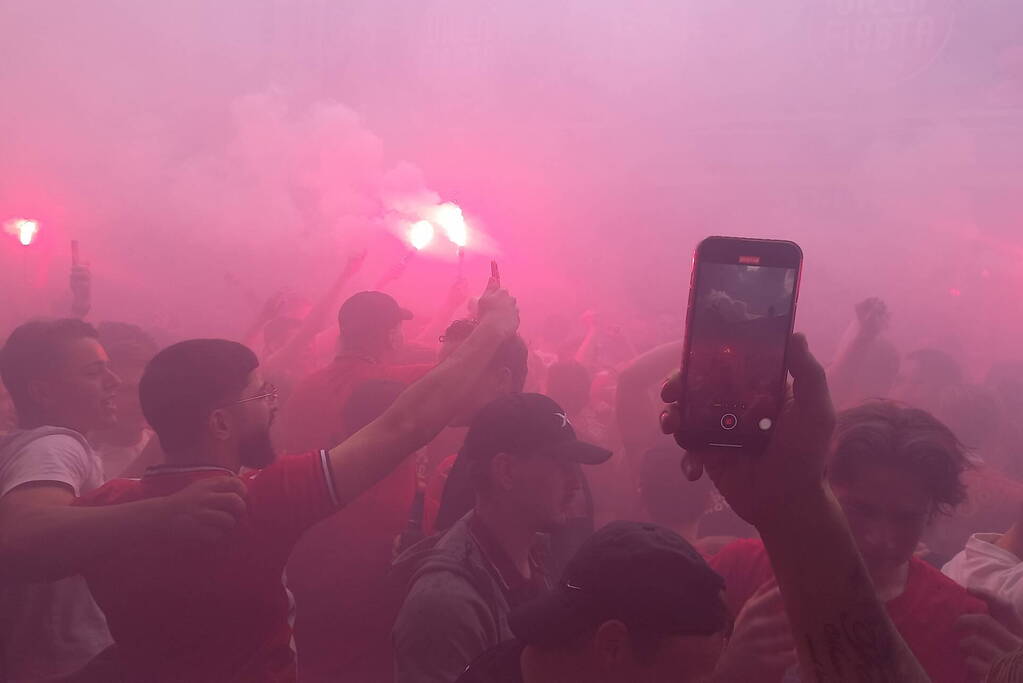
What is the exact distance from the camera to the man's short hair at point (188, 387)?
1.43 meters

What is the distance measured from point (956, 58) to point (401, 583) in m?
8.65

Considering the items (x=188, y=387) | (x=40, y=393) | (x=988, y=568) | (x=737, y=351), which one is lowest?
(x=988, y=568)

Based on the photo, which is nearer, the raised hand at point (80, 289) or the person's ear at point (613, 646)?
the person's ear at point (613, 646)

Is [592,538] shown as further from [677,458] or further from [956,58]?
[956,58]

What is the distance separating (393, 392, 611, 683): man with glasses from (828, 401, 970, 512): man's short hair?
2.02ft

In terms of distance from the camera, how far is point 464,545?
5.02 feet

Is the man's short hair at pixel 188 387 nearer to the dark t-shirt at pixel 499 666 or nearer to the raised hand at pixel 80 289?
the dark t-shirt at pixel 499 666

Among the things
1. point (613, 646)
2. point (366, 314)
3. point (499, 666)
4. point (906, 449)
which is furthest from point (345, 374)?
point (906, 449)

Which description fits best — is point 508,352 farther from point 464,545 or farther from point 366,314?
point 464,545

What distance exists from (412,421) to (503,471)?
34 centimetres

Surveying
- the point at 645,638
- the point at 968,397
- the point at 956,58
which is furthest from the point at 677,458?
the point at 956,58

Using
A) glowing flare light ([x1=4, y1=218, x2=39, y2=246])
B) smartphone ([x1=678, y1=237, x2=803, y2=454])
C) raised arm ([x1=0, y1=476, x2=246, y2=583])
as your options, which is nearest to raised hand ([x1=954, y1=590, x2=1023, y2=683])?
smartphone ([x1=678, y1=237, x2=803, y2=454])

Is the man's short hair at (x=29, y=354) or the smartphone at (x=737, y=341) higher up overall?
the smartphone at (x=737, y=341)

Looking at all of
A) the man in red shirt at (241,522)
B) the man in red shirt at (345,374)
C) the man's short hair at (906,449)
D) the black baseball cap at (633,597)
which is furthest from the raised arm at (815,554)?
the man in red shirt at (345,374)
